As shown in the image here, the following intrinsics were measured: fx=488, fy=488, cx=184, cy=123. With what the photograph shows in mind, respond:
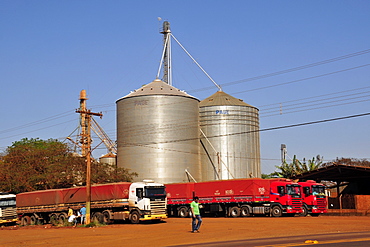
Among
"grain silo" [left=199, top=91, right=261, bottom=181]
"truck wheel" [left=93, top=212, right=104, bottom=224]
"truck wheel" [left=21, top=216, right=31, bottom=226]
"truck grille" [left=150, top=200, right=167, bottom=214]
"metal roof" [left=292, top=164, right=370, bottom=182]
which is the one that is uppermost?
"grain silo" [left=199, top=91, right=261, bottom=181]

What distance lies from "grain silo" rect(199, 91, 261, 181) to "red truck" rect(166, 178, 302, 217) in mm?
22108

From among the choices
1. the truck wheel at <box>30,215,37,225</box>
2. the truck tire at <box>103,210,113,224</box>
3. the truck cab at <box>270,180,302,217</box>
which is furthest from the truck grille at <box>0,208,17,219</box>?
the truck cab at <box>270,180,302,217</box>

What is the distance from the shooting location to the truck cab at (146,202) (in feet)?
131

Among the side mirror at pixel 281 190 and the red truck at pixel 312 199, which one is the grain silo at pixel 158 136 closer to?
the red truck at pixel 312 199

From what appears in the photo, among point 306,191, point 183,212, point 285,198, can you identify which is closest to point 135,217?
point 183,212

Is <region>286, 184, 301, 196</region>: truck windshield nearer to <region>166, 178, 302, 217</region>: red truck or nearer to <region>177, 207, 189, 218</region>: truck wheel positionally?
<region>166, 178, 302, 217</region>: red truck

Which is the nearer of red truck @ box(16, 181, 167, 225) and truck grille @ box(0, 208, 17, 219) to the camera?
red truck @ box(16, 181, 167, 225)

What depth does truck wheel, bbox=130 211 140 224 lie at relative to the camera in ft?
132

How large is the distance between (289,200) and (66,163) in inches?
1235

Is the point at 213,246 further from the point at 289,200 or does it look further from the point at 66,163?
the point at 66,163

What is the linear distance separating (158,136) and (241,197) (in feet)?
80.6

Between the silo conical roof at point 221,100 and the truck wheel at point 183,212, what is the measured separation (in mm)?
27659

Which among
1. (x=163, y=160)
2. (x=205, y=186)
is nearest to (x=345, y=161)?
(x=163, y=160)

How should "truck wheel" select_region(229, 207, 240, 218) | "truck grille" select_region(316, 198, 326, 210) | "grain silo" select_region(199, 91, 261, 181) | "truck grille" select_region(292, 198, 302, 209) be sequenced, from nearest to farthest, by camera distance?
"truck grille" select_region(292, 198, 302, 209) < "truck grille" select_region(316, 198, 326, 210) < "truck wheel" select_region(229, 207, 240, 218) < "grain silo" select_region(199, 91, 261, 181)
